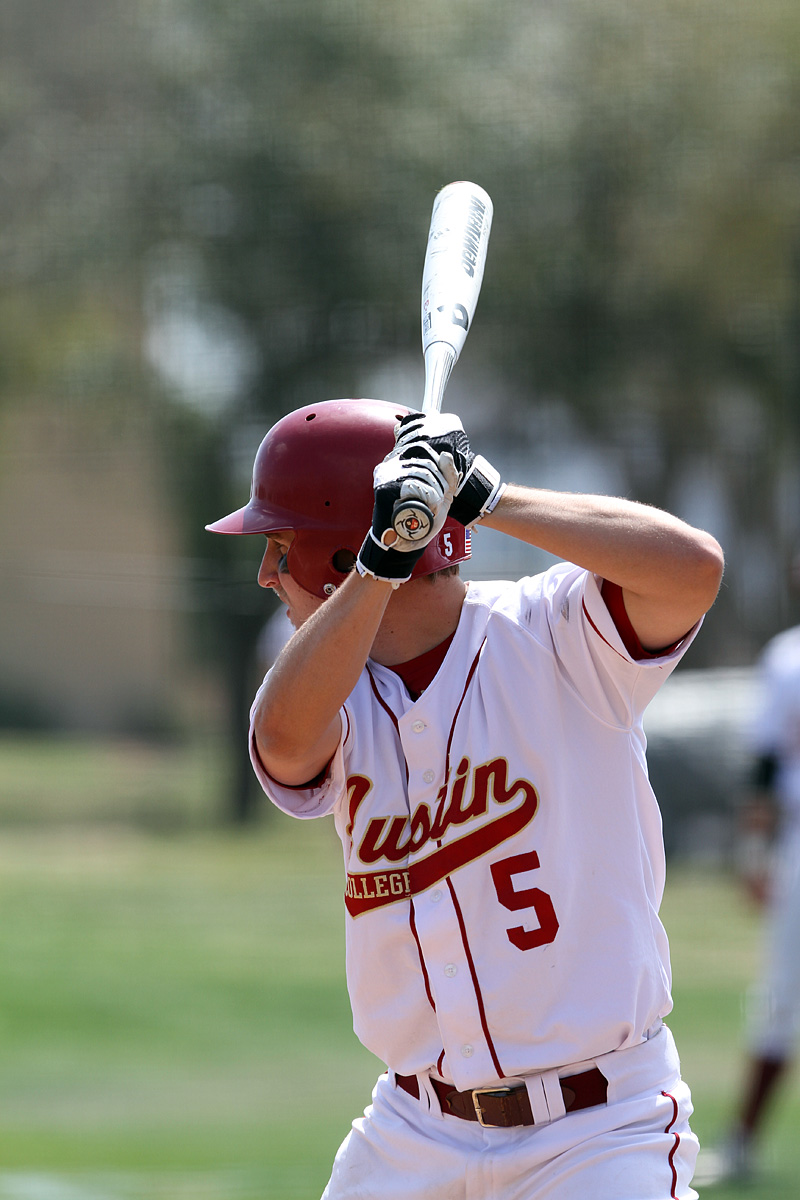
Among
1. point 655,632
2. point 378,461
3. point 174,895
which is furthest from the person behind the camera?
point 174,895

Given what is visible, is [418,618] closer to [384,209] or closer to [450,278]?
[450,278]

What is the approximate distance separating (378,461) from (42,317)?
1615 centimetres

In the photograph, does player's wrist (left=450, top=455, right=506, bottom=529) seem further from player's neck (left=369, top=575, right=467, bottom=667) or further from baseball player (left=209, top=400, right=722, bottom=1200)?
player's neck (left=369, top=575, right=467, bottom=667)

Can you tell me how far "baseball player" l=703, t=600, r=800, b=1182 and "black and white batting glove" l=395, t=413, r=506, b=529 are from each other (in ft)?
10.7

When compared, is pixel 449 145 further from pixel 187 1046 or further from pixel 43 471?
pixel 187 1046

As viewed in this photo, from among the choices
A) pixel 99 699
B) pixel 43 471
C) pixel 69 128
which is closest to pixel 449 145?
pixel 69 128

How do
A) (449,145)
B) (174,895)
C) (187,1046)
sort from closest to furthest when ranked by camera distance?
1. (187,1046)
2. (174,895)
3. (449,145)

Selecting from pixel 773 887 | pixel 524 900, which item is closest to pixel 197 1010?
pixel 773 887

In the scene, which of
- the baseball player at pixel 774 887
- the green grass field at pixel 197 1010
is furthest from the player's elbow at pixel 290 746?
the baseball player at pixel 774 887

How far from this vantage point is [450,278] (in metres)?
2.50

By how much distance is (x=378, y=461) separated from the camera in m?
2.41

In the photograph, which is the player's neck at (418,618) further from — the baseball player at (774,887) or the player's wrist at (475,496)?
the baseball player at (774,887)

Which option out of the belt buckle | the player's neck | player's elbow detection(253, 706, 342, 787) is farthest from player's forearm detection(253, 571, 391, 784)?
the belt buckle

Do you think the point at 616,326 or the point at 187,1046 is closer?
the point at 187,1046
